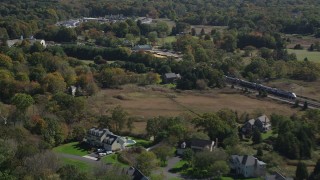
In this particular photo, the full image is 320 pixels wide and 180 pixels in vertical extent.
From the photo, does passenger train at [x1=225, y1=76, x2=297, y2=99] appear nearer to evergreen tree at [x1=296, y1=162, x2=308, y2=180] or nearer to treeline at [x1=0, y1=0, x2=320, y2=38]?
evergreen tree at [x1=296, y1=162, x2=308, y2=180]

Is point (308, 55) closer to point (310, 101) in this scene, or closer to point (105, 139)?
point (310, 101)

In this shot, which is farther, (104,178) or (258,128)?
(258,128)

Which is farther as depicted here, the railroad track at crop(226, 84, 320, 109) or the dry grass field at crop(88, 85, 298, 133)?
the railroad track at crop(226, 84, 320, 109)

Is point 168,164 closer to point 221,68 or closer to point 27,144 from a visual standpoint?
point 27,144

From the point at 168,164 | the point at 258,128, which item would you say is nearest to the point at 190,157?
the point at 168,164

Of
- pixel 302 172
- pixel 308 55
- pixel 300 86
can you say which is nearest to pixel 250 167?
pixel 302 172

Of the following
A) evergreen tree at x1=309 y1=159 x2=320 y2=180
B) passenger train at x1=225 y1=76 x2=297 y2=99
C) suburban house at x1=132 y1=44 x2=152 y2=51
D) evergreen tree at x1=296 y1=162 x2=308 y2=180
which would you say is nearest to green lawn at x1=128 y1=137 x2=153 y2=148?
evergreen tree at x1=296 y1=162 x2=308 y2=180
